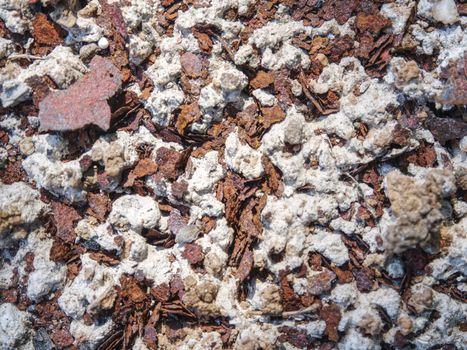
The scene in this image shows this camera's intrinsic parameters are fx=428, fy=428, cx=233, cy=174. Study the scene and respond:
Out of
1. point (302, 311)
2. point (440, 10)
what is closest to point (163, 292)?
point (302, 311)

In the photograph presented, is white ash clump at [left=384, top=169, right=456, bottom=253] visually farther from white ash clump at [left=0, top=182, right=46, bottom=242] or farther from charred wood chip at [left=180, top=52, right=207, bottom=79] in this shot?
white ash clump at [left=0, top=182, right=46, bottom=242]

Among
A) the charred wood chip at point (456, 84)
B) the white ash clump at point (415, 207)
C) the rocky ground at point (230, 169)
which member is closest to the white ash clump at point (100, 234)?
the rocky ground at point (230, 169)

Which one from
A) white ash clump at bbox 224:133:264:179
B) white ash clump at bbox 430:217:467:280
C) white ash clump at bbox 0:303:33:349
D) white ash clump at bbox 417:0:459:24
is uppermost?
white ash clump at bbox 417:0:459:24

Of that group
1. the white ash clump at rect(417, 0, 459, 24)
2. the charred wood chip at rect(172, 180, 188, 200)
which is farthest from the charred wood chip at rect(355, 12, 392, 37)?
the charred wood chip at rect(172, 180, 188, 200)

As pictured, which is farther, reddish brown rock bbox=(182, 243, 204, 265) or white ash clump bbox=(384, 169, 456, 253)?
reddish brown rock bbox=(182, 243, 204, 265)

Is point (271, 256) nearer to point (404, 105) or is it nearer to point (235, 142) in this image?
point (235, 142)

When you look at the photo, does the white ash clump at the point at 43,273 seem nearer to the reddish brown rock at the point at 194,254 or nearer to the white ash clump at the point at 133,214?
the white ash clump at the point at 133,214

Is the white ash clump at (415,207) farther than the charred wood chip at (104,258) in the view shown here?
No
